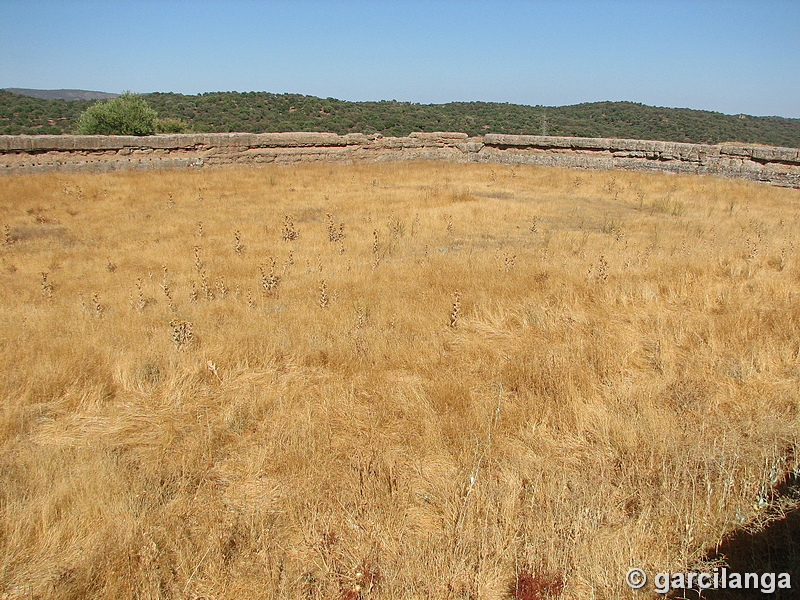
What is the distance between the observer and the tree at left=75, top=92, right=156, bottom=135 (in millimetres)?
22297

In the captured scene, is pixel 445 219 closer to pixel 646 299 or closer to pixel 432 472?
pixel 646 299

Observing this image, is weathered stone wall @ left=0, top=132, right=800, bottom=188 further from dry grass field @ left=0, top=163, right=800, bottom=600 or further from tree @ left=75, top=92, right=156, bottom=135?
tree @ left=75, top=92, right=156, bottom=135

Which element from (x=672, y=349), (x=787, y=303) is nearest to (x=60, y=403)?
(x=672, y=349)

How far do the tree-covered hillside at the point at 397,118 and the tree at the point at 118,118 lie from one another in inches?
284

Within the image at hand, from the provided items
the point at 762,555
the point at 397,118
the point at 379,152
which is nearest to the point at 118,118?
the point at 379,152

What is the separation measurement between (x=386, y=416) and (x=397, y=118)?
42092 millimetres

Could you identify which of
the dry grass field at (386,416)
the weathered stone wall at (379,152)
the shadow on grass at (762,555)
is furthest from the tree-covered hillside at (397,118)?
the shadow on grass at (762,555)

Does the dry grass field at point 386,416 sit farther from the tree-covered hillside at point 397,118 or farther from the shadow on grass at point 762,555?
the tree-covered hillside at point 397,118

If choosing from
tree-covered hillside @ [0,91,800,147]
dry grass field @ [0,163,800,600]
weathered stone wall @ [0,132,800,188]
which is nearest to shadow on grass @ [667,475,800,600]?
dry grass field @ [0,163,800,600]

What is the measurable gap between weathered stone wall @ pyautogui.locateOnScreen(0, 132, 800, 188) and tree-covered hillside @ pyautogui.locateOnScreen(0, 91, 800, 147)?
1497 centimetres

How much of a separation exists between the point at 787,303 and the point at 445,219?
5.72 metres

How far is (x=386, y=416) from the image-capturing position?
3467 mm

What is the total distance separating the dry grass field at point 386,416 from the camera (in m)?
2.33

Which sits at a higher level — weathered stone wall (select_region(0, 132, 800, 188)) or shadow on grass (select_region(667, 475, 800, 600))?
weathered stone wall (select_region(0, 132, 800, 188))
